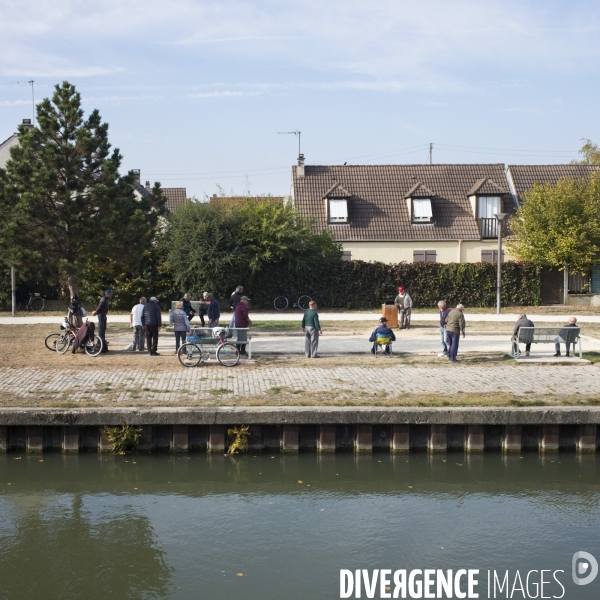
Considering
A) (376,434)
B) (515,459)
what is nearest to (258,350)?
(376,434)

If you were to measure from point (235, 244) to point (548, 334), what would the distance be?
16.6 metres

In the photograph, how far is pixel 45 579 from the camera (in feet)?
31.2

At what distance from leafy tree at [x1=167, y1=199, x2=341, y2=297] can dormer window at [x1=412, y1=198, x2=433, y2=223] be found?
33.6ft

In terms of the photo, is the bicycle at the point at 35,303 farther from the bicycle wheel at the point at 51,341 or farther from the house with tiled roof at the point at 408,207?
the house with tiled roof at the point at 408,207

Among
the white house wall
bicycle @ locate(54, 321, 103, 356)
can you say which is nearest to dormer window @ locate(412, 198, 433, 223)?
the white house wall

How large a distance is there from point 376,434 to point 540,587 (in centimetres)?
498

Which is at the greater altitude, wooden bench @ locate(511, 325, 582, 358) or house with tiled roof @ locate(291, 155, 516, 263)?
house with tiled roof @ locate(291, 155, 516, 263)

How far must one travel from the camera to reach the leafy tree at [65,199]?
22328 millimetres

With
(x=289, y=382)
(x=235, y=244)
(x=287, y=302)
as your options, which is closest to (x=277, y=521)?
(x=289, y=382)

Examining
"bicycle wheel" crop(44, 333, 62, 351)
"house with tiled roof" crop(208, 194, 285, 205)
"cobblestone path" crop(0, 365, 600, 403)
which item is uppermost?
"house with tiled roof" crop(208, 194, 285, 205)

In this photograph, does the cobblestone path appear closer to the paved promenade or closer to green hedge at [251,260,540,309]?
the paved promenade

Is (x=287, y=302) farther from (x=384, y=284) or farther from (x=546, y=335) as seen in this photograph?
(x=546, y=335)

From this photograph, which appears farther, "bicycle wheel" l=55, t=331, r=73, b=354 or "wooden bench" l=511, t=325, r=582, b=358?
"bicycle wheel" l=55, t=331, r=73, b=354

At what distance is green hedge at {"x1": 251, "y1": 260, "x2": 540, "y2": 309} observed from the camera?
34812 mm
